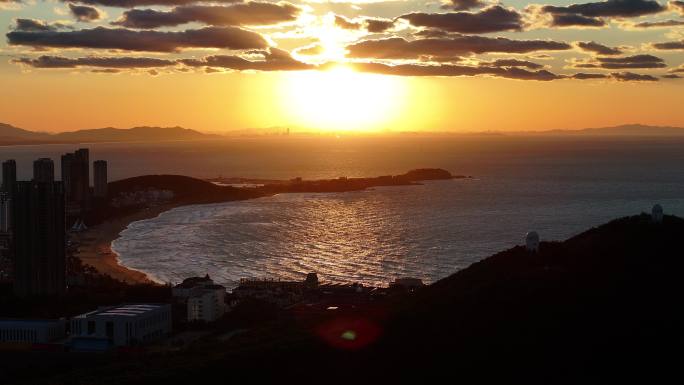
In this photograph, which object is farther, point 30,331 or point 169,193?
point 169,193

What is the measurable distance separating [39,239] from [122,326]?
58.5 feet

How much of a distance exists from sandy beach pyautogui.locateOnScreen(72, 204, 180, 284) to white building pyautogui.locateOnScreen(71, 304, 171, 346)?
47.2 ft

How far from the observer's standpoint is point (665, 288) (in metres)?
23.7

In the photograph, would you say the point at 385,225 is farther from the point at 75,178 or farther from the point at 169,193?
the point at 75,178

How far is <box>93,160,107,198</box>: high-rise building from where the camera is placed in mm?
110438

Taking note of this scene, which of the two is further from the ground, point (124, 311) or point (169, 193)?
point (169, 193)

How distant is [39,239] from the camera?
50.2 meters

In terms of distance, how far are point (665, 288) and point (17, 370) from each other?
21.5 m

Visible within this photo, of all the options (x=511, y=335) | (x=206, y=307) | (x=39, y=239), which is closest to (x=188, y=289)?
(x=206, y=307)

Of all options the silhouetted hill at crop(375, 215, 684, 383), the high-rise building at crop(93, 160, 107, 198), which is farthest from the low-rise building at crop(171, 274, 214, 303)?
the high-rise building at crop(93, 160, 107, 198)

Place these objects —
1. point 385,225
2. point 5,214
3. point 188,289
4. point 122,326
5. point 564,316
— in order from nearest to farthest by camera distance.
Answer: point 564,316
point 122,326
point 188,289
point 385,225
point 5,214

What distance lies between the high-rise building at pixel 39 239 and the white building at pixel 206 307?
12.3 metres

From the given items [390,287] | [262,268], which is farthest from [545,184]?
[390,287]

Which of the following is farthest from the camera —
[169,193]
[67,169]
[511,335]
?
[169,193]
